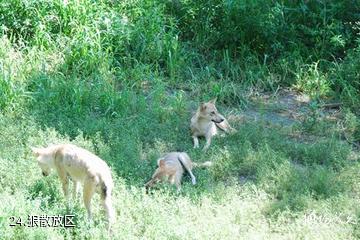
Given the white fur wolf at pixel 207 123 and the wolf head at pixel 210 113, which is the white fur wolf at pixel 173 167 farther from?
the wolf head at pixel 210 113

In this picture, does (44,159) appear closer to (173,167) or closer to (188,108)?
(173,167)

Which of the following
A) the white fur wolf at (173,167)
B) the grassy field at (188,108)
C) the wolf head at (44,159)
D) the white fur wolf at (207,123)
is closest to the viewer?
the grassy field at (188,108)

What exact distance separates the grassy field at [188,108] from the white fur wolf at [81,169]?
0.22 m

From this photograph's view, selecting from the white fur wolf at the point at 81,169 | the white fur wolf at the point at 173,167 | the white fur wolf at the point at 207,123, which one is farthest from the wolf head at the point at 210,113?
the white fur wolf at the point at 81,169

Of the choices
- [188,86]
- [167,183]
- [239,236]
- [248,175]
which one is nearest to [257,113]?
[188,86]

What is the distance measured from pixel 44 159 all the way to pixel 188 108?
11.5 feet

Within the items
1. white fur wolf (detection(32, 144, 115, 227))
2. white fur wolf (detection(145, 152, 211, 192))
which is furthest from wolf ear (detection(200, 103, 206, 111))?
white fur wolf (detection(32, 144, 115, 227))

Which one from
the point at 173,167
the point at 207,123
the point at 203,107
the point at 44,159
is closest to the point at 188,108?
the point at 203,107

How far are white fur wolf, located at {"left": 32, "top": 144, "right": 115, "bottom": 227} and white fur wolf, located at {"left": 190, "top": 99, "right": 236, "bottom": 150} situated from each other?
2.56 meters

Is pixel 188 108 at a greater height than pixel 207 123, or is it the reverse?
pixel 207 123

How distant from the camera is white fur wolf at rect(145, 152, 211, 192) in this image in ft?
26.7

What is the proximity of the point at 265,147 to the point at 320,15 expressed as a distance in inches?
141

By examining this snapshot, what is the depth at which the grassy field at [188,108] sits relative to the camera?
24.3 ft

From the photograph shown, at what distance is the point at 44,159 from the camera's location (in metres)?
7.56
